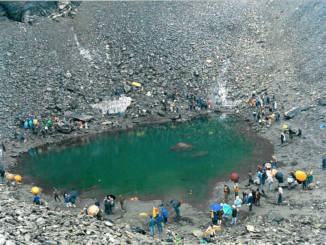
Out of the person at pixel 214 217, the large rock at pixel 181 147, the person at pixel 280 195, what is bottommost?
the person at pixel 214 217

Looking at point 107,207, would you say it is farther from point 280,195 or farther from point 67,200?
point 280,195

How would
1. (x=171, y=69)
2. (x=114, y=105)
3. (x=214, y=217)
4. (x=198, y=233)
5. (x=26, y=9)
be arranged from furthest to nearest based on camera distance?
(x=26, y=9) → (x=171, y=69) → (x=114, y=105) → (x=214, y=217) → (x=198, y=233)

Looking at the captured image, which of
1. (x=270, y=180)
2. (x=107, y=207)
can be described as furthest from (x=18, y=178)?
(x=270, y=180)

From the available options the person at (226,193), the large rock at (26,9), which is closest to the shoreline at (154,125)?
the person at (226,193)

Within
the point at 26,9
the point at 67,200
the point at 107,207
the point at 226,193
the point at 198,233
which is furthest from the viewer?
the point at 26,9

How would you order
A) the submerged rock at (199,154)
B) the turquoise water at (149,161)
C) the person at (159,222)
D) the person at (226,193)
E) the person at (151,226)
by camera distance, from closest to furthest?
the person at (151,226)
the person at (159,222)
the person at (226,193)
the turquoise water at (149,161)
the submerged rock at (199,154)

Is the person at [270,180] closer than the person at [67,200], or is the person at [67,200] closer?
the person at [270,180]

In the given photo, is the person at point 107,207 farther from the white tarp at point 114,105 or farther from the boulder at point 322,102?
the boulder at point 322,102
